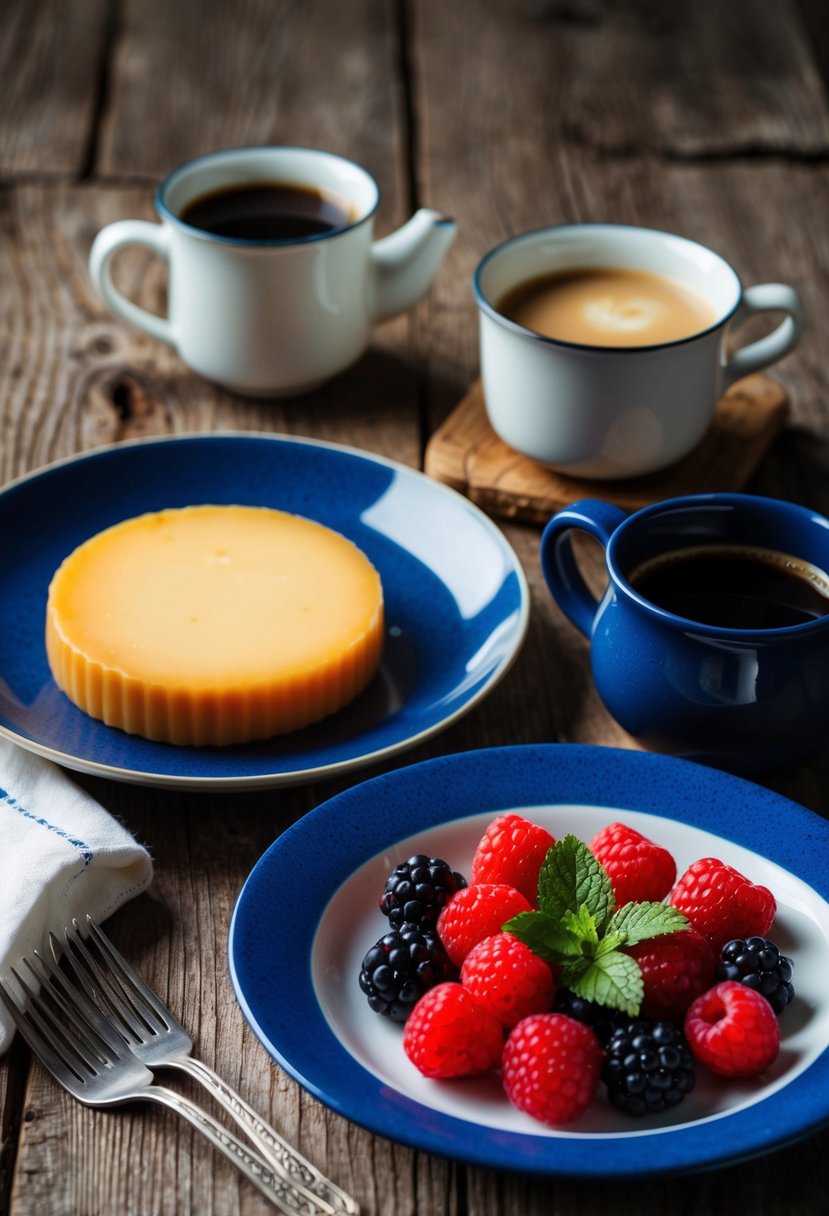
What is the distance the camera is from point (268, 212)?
1812 mm

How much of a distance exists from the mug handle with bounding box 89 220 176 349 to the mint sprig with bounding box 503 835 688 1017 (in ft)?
3.51

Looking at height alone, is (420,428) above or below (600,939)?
below

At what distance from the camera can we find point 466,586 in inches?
58.4

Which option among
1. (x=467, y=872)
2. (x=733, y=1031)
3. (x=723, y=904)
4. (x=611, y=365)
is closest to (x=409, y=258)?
(x=611, y=365)

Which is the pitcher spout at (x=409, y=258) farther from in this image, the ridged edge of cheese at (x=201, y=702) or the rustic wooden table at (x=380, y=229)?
the ridged edge of cheese at (x=201, y=702)

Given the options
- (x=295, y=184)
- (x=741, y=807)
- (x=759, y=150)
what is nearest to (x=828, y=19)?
(x=759, y=150)

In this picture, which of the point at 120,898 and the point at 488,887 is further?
the point at 120,898

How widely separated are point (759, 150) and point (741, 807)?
5.74 feet

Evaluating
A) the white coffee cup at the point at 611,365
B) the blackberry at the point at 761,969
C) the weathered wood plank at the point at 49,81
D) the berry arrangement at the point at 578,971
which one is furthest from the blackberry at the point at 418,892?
the weathered wood plank at the point at 49,81

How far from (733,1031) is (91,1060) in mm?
448

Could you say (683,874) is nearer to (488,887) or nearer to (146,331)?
(488,887)

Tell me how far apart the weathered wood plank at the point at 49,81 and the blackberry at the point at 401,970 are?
5.94ft

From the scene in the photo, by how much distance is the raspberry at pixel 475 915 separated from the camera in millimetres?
996

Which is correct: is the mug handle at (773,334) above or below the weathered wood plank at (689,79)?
above
